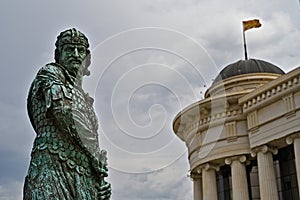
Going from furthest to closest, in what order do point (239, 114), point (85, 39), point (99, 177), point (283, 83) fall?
1. point (239, 114)
2. point (283, 83)
3. point (85, 39)
4. point (99, 177)

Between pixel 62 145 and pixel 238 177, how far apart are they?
29.8 meters

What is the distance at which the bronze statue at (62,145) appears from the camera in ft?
15.9

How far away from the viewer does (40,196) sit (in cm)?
477

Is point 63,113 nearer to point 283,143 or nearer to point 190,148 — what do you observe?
point 283,143

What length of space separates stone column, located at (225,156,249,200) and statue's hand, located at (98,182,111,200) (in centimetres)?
2904

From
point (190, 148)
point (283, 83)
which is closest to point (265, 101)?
point (283, 83)

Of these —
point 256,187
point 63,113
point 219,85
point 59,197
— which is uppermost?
point 219,85

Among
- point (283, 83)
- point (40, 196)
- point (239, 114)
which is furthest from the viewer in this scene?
point (239, 114)

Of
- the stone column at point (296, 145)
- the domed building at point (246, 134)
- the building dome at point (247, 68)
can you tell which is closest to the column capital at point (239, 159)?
the domed building at point (246, 134)

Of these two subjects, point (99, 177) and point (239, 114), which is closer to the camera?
point (99, 177)

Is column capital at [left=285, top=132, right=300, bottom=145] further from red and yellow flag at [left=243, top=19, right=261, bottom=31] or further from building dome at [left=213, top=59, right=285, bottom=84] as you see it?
red and yellow flag at [left=243, top=19, right=261, bottom=31]

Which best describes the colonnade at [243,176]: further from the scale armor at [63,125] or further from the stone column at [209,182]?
the scale armor at [63,125]

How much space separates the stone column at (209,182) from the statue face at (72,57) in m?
31.3

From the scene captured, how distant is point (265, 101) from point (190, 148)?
918cm
